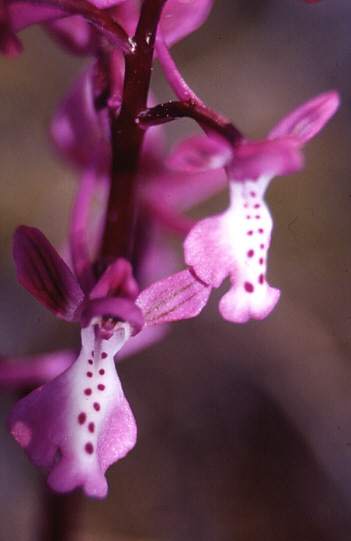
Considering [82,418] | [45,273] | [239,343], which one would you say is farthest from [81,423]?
[239,343]

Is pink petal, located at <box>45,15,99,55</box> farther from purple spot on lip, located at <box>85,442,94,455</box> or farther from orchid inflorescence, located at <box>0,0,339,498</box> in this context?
purple spot on lip, located at <box>85,442,94,455</box>

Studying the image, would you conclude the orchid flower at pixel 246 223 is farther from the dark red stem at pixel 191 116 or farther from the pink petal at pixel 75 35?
the pink petal at pixel 75 35

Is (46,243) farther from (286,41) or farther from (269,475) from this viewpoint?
(286,41)

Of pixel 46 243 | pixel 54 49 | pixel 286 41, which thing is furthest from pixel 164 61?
pixel 286 41

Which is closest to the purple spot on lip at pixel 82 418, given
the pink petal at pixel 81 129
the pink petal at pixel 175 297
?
the pink petal at pixel 175 297

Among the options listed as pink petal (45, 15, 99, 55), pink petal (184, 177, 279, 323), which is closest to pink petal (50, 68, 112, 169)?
pink petal (45, 15, 99, 55)

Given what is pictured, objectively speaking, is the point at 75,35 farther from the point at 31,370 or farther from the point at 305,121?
the point at 31,370

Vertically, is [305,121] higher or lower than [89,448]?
higher
